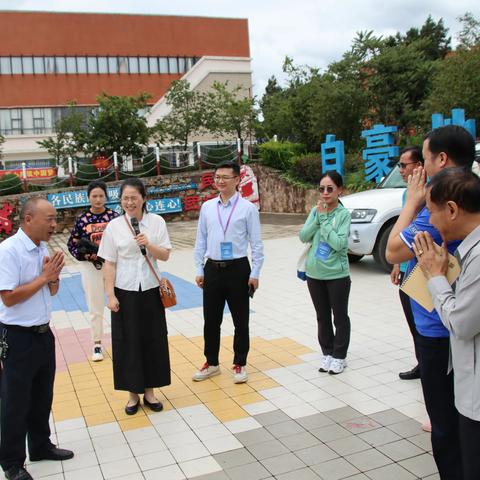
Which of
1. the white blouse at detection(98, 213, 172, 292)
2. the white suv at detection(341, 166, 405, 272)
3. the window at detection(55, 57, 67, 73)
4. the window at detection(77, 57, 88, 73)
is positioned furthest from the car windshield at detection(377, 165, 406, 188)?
the window at detection(55, 57, 67, 73)

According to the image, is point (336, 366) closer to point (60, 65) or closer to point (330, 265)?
point (330, 265)

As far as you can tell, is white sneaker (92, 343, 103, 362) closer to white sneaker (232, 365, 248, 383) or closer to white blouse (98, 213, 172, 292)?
white sneaker (232, 365, 248, 383)

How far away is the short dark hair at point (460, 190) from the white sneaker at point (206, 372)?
303cm

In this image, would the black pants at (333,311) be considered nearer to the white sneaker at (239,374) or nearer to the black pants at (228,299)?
the black pants at (228,299)

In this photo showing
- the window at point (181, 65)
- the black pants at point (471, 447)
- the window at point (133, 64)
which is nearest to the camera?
the black pants at point (471, 447)

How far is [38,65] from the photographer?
3925 centimetres

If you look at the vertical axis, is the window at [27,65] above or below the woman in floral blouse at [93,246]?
above

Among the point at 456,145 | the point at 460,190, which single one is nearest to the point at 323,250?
the point at 456,145

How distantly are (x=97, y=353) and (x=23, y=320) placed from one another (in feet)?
7.82

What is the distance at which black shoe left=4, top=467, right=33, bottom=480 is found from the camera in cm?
305

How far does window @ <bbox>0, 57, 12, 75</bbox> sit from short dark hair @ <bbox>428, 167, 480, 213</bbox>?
4237 cm

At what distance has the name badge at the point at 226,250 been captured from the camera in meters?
4.39

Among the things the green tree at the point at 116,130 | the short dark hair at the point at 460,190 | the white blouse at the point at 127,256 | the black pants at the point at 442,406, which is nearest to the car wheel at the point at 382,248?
the white blouse at the point at 127,256

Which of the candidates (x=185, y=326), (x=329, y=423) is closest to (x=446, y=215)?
(x=329, y=423)
